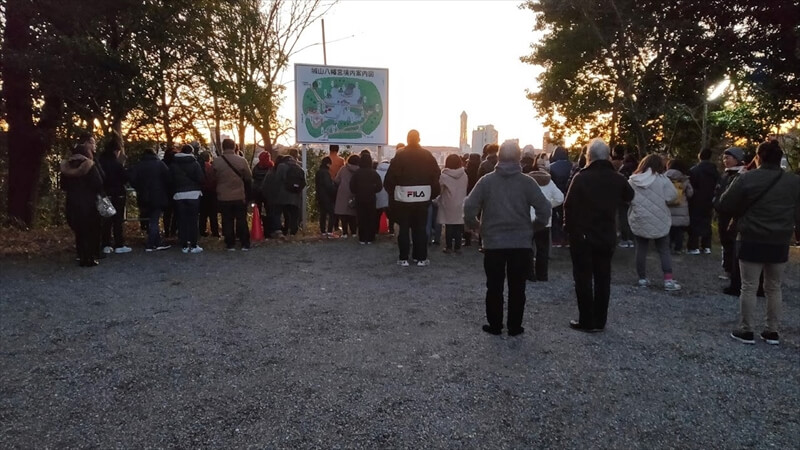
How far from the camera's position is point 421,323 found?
5707 millimetres

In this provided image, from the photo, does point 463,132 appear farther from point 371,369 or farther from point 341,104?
point 371,369

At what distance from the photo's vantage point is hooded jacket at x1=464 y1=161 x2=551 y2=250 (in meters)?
5.12

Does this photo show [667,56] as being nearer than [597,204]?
No

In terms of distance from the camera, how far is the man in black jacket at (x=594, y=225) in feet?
17.7

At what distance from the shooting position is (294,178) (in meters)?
11.1

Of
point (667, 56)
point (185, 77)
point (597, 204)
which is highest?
point (667, 56)

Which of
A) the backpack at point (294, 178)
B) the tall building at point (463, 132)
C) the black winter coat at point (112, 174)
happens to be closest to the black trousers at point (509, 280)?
A: the backpack at point (294, 178)

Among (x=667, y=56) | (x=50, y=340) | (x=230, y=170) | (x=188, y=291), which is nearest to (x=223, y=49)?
(x=230, y=170)

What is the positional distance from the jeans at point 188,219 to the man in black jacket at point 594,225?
21.6 feet

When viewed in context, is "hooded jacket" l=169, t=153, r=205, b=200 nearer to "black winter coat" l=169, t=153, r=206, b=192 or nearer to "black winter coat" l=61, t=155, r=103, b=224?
"black winter coat" l=169, t=153, r=206, b=192

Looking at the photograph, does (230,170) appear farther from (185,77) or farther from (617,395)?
(617,395)

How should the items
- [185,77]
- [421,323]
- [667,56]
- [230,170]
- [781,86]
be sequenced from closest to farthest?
1. [421,323]
2. [230,170]
3. [185,77]
4. [781,86]
5. [667,56]

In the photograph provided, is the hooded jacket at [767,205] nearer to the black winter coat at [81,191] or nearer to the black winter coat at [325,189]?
the black winter coat at [325,189]

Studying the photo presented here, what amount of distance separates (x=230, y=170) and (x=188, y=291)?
306cm
